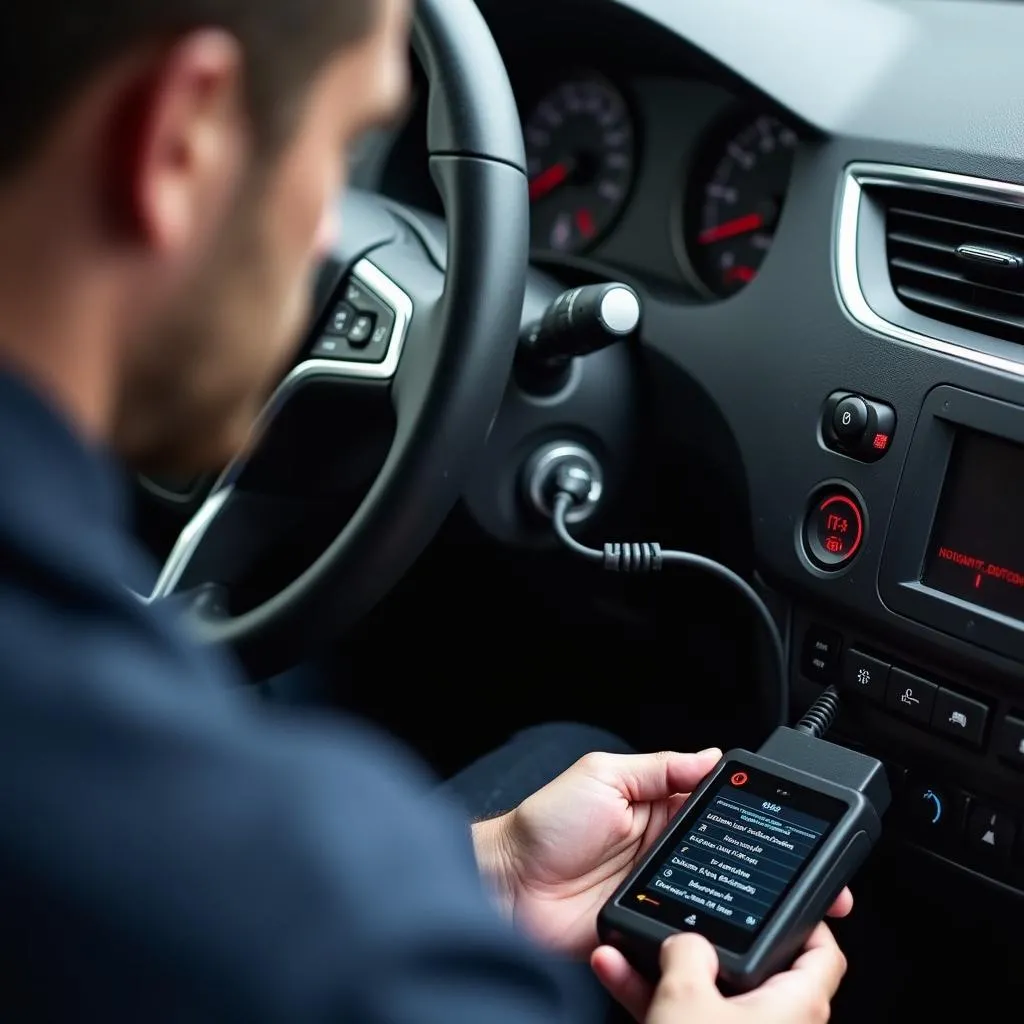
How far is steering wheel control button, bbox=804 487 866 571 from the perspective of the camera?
1.19m

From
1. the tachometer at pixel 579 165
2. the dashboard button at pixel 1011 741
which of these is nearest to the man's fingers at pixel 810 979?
the dashboard button at pixel 1011 741

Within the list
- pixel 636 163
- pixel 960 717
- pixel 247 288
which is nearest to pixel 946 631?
pixel 960 717

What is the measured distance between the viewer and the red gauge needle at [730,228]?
1388 millimetres

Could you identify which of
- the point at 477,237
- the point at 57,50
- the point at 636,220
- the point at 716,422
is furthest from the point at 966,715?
the point at 57,50

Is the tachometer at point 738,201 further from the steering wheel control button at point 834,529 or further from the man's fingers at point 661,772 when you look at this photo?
the man's fingers at point 661,772

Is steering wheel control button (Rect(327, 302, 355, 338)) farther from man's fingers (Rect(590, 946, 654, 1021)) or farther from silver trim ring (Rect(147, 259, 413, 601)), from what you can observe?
man's fingers (Rect(590, 946, 654, 1021))

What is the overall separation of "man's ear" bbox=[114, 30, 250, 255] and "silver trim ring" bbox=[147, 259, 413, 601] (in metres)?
0.66

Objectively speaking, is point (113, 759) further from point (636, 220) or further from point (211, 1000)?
point (636, 220)

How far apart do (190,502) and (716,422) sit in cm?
46

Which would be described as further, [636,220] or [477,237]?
[636,220]

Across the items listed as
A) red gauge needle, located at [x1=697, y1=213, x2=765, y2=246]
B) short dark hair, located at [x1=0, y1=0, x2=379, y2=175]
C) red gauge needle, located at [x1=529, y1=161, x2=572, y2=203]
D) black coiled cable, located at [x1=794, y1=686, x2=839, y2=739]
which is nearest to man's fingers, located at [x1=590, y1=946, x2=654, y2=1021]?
black coiled cable, located at [x1=794, y1=686, x2=839, y2=739]

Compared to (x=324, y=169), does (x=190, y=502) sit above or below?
below

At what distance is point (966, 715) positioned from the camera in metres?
1.13

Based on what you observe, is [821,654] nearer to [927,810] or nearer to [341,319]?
[927,810]
